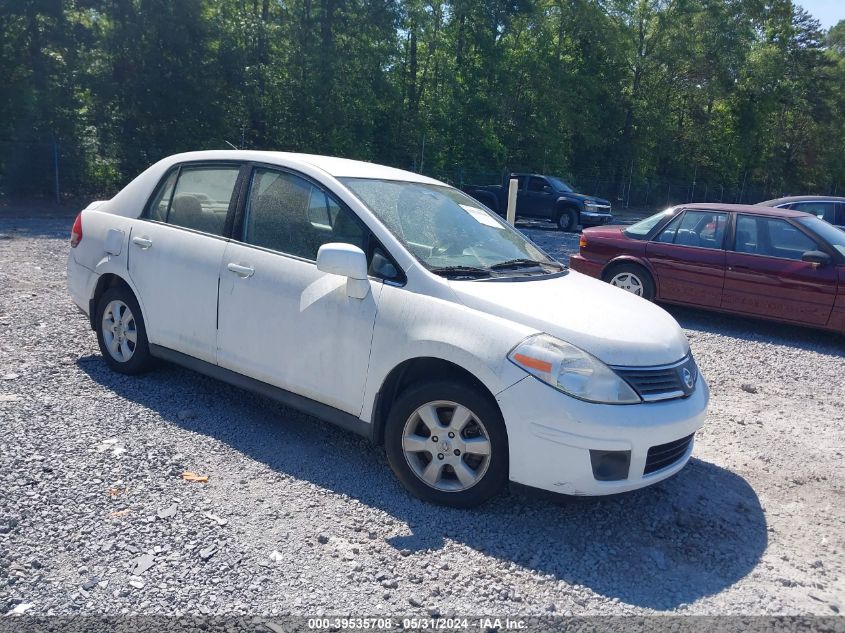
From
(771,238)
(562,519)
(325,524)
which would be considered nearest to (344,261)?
(325,524)

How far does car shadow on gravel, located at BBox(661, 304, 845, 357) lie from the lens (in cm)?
864

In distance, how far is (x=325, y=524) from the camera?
12.1 ft

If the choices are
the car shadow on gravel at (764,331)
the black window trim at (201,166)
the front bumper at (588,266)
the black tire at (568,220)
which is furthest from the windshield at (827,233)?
the black tire at (568,220)

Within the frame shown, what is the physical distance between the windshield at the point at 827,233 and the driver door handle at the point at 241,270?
23.3 ft

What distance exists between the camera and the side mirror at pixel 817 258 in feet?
27.5

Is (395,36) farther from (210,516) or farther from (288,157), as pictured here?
(210,516)

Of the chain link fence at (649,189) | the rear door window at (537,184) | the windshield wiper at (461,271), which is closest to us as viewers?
the windshield wiper at (461,271)

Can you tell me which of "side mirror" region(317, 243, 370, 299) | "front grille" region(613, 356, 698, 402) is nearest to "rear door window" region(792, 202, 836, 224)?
"front grille" region(613, 356, 698, 402)

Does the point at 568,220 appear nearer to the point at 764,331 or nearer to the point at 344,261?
the point at 764,331

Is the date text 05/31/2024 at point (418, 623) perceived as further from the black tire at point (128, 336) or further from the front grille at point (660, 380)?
the black tire at point (128, 336)

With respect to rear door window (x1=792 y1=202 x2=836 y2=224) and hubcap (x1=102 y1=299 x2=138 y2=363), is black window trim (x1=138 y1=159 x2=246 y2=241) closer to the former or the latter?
hubcap (x1=102 y1=299 x2=138 y2=363)

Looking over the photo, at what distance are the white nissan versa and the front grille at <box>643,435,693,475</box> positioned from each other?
0.04ft

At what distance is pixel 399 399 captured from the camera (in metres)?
3.96

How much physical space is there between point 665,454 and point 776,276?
18.8ft
